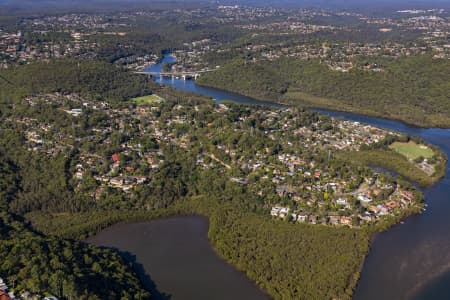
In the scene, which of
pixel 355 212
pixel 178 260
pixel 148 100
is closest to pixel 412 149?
pixel 355 212

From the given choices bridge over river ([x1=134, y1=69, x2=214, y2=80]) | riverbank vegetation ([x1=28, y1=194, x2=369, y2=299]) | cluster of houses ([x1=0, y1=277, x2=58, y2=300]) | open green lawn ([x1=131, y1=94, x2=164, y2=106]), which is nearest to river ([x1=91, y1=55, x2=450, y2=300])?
riverbank vegetation ([x1=28, y1=194, x2=369, y2=299])

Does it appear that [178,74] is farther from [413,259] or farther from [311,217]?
[413,259]

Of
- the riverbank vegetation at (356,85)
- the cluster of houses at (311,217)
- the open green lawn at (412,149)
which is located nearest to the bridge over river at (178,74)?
the riverbank vegetation at (356,85)

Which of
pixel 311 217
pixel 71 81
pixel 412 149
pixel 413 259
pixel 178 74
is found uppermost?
pixel 71 81

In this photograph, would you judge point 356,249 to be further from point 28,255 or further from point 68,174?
point 68,174

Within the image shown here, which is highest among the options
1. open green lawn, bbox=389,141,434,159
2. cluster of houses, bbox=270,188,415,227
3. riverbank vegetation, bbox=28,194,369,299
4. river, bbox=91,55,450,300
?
open green lawn, bbox=389,141,434,159

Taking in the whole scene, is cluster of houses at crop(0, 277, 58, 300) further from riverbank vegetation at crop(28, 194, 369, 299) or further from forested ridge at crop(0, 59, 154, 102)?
forested ridge at crop(0, 59, 154, 102)

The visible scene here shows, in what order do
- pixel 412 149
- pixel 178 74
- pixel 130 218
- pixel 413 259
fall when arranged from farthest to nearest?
pixel 178 74 < pixel 412 149 < pixel 130 218 < pixel 413 259
